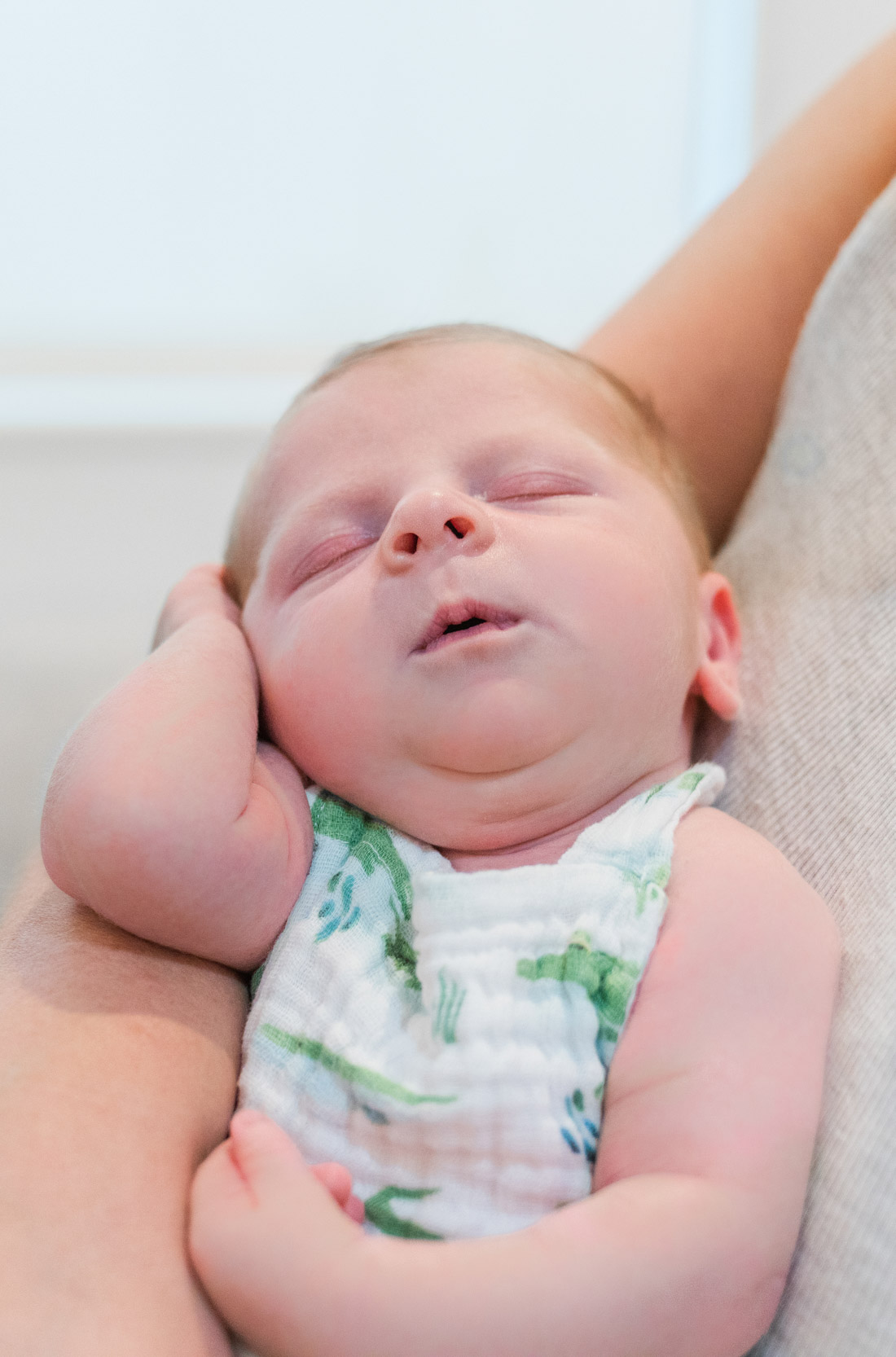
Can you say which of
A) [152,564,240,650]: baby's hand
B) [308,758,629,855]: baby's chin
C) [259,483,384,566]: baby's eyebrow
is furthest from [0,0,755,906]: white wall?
[308,758,629,855]: baby's chin

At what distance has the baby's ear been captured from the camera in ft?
2.61

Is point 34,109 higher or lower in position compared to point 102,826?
higher

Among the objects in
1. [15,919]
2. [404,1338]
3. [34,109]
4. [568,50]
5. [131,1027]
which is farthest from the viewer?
[568,50]

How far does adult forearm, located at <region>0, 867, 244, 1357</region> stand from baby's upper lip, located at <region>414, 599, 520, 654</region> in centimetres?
24

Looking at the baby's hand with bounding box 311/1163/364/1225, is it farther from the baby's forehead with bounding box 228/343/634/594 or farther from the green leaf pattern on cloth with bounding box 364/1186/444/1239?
the baby's forehead with bounding box 228/343/634/594

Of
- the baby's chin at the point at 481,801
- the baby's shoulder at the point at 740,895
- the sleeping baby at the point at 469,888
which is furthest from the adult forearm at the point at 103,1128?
the baby's shoulder at the point at 740,895

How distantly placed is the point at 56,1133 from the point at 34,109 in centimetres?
181

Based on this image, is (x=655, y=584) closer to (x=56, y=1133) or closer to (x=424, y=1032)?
(x=424, y=1032)

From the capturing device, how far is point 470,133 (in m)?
2.03

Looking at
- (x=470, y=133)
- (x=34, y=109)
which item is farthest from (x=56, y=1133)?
(x=470, y=133)

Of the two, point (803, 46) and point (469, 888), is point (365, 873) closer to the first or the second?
point (469, 888)

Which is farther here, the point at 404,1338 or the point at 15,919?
the point at 15,919

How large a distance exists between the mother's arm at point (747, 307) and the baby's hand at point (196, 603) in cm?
42

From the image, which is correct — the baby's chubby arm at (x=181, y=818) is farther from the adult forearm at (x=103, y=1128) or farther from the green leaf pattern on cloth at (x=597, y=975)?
the green leaf pattern on cloth at (x=597, y=975)
